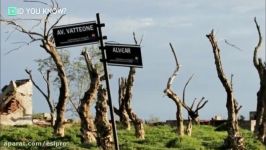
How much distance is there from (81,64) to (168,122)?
657 centimetres

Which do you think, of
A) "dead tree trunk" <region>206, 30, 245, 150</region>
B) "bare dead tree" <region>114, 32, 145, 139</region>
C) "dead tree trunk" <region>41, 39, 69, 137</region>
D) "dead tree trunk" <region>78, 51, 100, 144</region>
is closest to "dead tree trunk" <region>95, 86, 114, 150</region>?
"dead tree trunk" <region>78, 51, 100, 144</region>

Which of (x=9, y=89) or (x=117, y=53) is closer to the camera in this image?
(x=117, y=53)

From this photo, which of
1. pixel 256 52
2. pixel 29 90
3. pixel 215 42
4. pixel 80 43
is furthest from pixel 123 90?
pixel 80 43

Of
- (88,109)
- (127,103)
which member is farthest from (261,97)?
(88,109)

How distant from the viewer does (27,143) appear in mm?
17047

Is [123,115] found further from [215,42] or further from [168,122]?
[168,122]

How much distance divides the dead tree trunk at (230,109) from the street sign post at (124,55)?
9135 mm

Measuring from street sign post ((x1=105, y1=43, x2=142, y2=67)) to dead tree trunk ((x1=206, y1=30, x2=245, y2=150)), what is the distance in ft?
30.0

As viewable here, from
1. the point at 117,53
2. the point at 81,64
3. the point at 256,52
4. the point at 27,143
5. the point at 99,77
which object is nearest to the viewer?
the point at 117,53

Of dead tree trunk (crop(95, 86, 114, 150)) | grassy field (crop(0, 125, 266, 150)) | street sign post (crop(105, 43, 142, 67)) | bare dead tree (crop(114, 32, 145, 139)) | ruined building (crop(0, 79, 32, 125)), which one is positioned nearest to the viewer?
street sign post (crop(105, 43, 142, 67))

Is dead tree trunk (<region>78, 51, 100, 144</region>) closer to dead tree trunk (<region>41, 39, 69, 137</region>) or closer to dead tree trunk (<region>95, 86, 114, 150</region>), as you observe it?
dead tree trunk (<region>41, 39, 69, 137</region>)

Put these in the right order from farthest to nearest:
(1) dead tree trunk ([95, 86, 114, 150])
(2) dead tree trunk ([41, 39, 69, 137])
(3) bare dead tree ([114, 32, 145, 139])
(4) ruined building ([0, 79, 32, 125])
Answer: (4) ruined building ([0, 79, 32, 125]) < (3) bare dead tree ([114, 32, 145, 139]) < (2) dead tree trunk ([41, 39, 69, 137]) < (1) dead tree trunk ([95, 86, 114, 150])

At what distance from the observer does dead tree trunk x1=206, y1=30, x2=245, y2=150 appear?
1814 cm

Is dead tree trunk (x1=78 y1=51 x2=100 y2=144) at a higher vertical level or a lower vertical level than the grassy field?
higher
